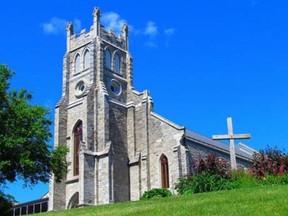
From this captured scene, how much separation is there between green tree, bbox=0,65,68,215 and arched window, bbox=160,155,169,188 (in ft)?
45.7

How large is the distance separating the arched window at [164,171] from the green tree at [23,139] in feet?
45.7

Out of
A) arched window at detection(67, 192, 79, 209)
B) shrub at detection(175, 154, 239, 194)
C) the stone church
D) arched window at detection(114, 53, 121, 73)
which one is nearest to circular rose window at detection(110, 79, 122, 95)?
the stone church

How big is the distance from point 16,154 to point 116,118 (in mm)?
18247

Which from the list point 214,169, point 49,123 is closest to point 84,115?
point 49,123

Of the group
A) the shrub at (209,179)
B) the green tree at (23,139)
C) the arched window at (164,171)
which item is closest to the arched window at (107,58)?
the arched window at (164,171)

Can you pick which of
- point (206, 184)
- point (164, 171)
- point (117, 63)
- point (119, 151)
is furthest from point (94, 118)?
point (206, 184)

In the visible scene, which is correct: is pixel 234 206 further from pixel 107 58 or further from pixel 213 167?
pixel 107 58

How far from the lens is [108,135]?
41531 millimetres

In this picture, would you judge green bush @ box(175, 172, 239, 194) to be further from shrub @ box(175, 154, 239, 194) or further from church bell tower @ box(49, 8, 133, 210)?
church bell tower @ box(49, 8, 133, 210)

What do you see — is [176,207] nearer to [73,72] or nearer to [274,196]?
[274,196]

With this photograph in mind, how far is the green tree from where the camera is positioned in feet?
84.7

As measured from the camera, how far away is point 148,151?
42.6m

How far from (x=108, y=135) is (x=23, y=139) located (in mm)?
16252

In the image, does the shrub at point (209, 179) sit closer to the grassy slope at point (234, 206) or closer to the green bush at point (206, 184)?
the green bush at point (206, 184)
